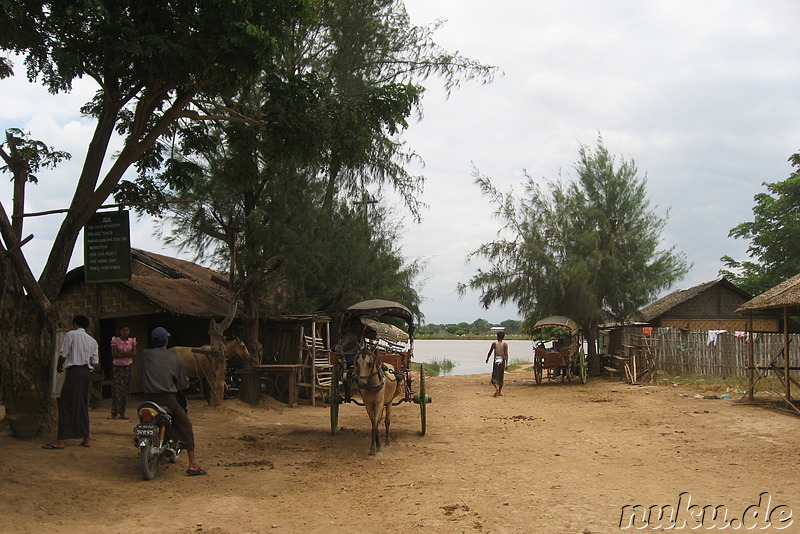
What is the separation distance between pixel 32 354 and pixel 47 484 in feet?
8.26

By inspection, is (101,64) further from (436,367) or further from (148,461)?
(436,367)

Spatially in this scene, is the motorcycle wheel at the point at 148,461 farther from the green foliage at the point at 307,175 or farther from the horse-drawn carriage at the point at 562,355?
the horse-drawn carriage at the point at 562,355

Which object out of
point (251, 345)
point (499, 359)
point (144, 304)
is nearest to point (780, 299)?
point (499, 359)

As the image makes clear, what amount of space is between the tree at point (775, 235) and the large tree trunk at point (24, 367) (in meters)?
31.8

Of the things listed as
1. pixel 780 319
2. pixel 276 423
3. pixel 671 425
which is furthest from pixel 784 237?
pixel 276 423

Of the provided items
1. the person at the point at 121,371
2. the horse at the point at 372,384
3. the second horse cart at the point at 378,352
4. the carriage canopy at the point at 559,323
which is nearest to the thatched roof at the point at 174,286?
the person at the point at 121,371

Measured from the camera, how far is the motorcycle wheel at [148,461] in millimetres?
7977

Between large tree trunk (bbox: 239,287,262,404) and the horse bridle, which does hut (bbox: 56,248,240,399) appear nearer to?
large tree trunk (bbox: 239,287,262,404)

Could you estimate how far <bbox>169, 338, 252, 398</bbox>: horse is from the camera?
50.7ft

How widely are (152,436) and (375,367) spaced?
3422mm

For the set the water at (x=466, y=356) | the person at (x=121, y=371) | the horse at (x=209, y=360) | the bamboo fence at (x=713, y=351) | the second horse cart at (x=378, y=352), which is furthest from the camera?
the water at (x=466, y=356)

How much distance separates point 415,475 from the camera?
347 inches

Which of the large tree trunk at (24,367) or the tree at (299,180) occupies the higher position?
the tree at (299,180)

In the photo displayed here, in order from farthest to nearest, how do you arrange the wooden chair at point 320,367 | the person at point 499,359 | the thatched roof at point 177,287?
the person at point 499,359 → the wooden chair at point 320,367 → the thatched roof at point 177,287
